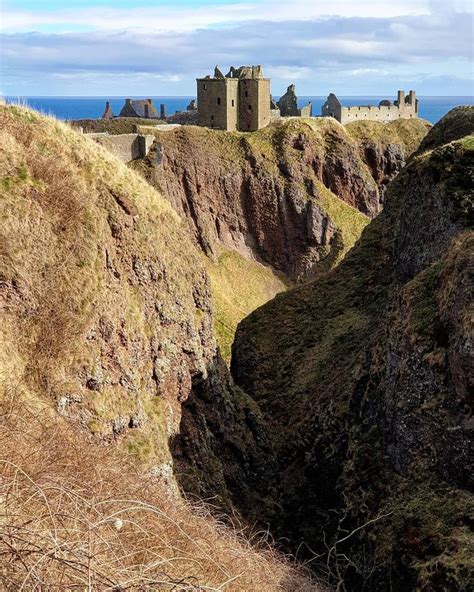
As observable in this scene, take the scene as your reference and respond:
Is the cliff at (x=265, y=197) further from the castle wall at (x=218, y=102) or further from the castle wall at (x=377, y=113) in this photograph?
the castle wall at (x=377, y=113)

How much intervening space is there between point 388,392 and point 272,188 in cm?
4928

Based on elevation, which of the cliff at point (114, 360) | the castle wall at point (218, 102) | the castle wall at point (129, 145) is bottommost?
the cliff at point (114, 360)

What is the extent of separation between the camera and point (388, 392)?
2256cm

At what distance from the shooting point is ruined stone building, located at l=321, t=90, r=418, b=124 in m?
86.9

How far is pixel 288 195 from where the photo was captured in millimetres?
70562

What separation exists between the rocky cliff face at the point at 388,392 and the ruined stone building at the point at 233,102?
112 ft

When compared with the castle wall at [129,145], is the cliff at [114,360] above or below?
A: below

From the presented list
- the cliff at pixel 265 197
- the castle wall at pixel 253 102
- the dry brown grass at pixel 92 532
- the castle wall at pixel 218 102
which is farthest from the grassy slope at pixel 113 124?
the dry brown grass at pixel 92 532

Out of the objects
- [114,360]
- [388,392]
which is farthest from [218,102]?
[388,392]

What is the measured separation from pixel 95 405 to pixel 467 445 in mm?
10480

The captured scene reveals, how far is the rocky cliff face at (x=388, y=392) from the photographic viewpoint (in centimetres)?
1861

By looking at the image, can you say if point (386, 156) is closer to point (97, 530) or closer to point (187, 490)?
point (187, 490)

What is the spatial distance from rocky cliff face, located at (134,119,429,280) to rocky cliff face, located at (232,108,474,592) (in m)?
25.5

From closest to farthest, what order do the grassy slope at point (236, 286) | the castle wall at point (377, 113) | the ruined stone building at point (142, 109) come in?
the grassy slope at point (236, 286)
the castle wall at point (377, 113)
the ruined stone building at point (142, 109)
